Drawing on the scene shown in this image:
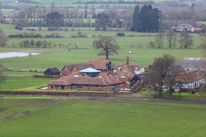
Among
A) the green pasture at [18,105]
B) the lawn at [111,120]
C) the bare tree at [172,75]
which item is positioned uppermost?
the bare tree at [172,75]

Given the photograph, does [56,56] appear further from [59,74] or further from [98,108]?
[98,108]

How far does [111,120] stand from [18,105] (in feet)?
57.5

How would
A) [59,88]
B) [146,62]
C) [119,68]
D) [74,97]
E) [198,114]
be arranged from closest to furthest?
[198,114]
[74,97]
[59,88]
[119,68]
[146,62]

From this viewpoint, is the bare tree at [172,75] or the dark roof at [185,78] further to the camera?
the dark roof at [185,78]

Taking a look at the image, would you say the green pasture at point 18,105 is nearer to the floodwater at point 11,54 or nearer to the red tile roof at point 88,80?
the red tile roof at point 88,80

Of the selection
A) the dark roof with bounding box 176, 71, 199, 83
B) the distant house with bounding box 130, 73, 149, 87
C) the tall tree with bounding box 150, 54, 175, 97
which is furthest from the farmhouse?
the dark roof with bounding box 176, 71, 199, 83

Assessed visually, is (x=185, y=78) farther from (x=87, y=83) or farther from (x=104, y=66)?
(x=104, y=66)

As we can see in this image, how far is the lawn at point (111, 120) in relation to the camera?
140ft

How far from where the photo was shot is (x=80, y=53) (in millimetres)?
142000

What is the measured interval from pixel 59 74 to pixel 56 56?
128 feet

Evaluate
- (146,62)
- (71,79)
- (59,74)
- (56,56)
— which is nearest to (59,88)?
(71,79)

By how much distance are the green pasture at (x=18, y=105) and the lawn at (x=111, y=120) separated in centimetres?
270

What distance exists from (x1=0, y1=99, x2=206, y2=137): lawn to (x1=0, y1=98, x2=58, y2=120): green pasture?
2697 mm

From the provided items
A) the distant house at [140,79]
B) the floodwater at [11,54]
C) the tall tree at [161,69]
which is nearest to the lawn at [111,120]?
the tall tree at [161,69]
